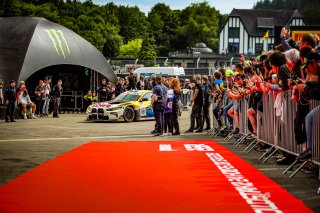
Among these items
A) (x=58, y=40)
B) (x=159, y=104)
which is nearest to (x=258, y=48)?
(x=58, y=40)

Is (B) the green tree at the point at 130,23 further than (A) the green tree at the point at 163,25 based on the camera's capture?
No

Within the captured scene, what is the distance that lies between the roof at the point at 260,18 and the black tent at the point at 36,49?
279 ft

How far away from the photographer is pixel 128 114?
2697 cm

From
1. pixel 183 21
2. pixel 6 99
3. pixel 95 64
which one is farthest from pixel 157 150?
pixel 183 21

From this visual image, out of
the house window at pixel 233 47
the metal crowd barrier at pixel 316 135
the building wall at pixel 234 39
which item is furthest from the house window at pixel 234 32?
the metal crowd barrier at pixel 316 135

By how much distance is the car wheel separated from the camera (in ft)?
88.2

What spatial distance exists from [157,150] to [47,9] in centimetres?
8630

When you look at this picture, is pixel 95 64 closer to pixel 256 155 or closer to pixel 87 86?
pixel 87 86

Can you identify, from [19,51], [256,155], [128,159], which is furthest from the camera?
[19,51]

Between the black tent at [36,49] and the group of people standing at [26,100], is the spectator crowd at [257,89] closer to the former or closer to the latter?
the group of people standing at [26,100]

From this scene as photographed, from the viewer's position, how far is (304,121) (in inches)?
367

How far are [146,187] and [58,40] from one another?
96.6 ft

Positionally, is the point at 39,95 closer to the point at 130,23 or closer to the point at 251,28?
the point at 251,28

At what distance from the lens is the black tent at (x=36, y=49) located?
33.3 m
